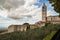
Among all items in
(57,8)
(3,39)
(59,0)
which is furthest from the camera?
(57,8)

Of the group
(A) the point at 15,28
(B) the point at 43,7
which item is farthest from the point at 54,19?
(A) the point at 15,28

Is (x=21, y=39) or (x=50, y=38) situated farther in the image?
(x=50, y=38)

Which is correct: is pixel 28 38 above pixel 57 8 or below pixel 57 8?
below

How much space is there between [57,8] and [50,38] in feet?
13.2

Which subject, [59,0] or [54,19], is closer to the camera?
[59,0]

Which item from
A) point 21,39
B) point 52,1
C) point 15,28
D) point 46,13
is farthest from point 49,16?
point 21,39

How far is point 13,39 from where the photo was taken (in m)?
10.5

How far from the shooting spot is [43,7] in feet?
189

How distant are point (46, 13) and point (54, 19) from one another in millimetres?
3621

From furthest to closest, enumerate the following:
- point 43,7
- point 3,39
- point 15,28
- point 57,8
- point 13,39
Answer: point 43,7
point 15,28
point 57,8
point 13,39
point 3,39

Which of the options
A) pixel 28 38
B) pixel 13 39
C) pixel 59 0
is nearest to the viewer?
pixel 13 39

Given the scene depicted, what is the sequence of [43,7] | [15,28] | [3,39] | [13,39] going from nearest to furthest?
[3,39], [13,39], [15,28], [43,7]

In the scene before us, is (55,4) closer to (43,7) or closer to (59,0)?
(59,0)

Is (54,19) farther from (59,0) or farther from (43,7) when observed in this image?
(59,0)
